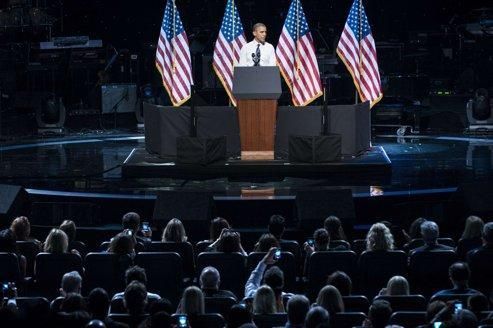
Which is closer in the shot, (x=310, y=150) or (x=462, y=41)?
(x=310, y=150)

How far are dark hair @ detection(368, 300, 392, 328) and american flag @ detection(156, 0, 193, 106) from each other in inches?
554

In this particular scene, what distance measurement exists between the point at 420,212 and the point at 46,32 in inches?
720

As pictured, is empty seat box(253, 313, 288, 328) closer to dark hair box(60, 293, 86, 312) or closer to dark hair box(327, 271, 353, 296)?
dark hair box(327, 271, 353, 296)

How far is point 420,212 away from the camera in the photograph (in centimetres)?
1814

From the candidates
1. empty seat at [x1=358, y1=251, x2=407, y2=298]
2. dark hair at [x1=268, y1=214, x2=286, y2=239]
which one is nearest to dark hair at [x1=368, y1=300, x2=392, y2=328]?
empty seat at [x1=358, y1=251, x2=407, y2=298]

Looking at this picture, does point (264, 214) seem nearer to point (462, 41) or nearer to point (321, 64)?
point (321, 64)

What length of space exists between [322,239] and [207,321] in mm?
3424

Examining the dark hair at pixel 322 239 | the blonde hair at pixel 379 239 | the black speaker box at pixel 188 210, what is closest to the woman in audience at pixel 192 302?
the dark hair at pixel 322 239

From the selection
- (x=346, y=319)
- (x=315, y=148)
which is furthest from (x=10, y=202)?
(x=346, y=319)

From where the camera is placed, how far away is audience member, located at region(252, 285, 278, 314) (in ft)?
34.8

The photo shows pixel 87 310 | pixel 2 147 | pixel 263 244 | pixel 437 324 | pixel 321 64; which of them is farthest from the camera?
pixel 321 64

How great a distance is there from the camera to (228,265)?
13156mm

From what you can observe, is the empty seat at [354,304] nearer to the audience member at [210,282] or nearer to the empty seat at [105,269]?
the audience member at [210,282]

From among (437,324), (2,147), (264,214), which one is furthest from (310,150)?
(437,324)
